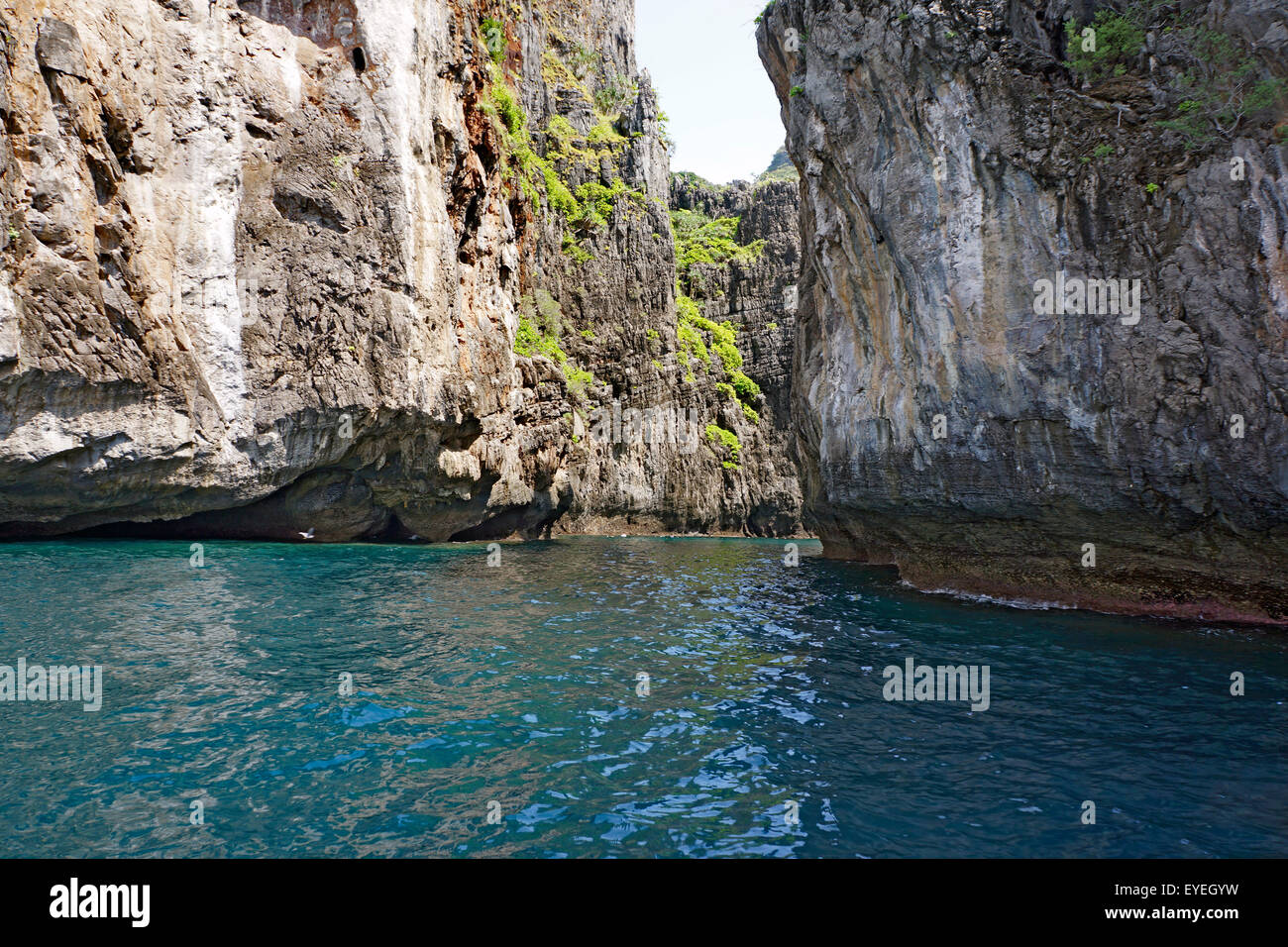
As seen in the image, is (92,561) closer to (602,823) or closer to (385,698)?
(385,698)

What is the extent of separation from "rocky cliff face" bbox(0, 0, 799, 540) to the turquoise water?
5.02 metres

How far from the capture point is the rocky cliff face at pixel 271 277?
1562 cm

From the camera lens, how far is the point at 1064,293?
13781 millimetres

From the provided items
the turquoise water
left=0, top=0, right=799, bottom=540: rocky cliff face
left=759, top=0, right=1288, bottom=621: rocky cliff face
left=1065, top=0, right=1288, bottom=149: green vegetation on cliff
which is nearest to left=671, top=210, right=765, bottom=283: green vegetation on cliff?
left=0, top=0, right=799, bottom=540: rocky cliff face

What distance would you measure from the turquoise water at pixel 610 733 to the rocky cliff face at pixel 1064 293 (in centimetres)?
198

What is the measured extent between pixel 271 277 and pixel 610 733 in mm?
17206

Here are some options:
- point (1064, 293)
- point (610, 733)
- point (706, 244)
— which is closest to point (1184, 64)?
point (1064, 293)

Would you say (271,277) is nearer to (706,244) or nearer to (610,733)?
(610,733)

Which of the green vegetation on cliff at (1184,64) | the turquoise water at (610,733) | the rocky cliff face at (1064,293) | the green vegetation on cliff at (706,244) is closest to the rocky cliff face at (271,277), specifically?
the turquoise water at (610,733)

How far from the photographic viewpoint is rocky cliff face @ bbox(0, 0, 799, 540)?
1562 centimetres

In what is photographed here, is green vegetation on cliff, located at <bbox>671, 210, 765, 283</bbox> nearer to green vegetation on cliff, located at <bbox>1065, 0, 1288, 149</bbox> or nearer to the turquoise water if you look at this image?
green vegetation on cliff, located at <bbox>1065, 0, 1288, 149</bbox>

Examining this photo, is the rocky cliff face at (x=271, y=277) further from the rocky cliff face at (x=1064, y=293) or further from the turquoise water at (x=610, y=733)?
the rocky cliff face at (x=1064, y=293)
